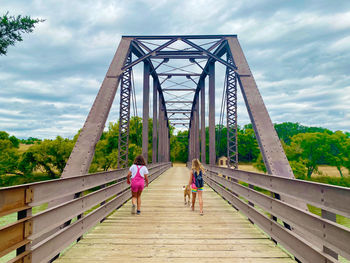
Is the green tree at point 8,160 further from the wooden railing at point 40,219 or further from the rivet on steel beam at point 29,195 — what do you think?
the rivet on steel beam at point 29,195

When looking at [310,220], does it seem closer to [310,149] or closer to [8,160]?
[8,160]

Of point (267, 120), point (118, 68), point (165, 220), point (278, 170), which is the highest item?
point (118, 68)

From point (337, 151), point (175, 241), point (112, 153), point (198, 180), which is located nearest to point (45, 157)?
point (112, 153)

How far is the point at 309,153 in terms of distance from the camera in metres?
46.0

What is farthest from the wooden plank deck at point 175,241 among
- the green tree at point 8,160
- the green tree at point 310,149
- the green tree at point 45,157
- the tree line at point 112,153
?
the green tree at point 310,149

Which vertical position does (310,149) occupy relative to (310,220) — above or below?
above

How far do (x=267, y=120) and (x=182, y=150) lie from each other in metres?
77.8

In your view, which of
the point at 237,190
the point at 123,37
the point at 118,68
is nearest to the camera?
the point at 237,190

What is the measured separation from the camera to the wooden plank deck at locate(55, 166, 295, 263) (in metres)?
3.36

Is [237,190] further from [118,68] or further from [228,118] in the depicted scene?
[228,118]

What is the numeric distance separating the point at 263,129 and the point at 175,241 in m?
3.97

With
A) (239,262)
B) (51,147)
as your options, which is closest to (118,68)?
(239,262)

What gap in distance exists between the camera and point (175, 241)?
404cm

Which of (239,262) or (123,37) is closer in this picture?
(239,262)
